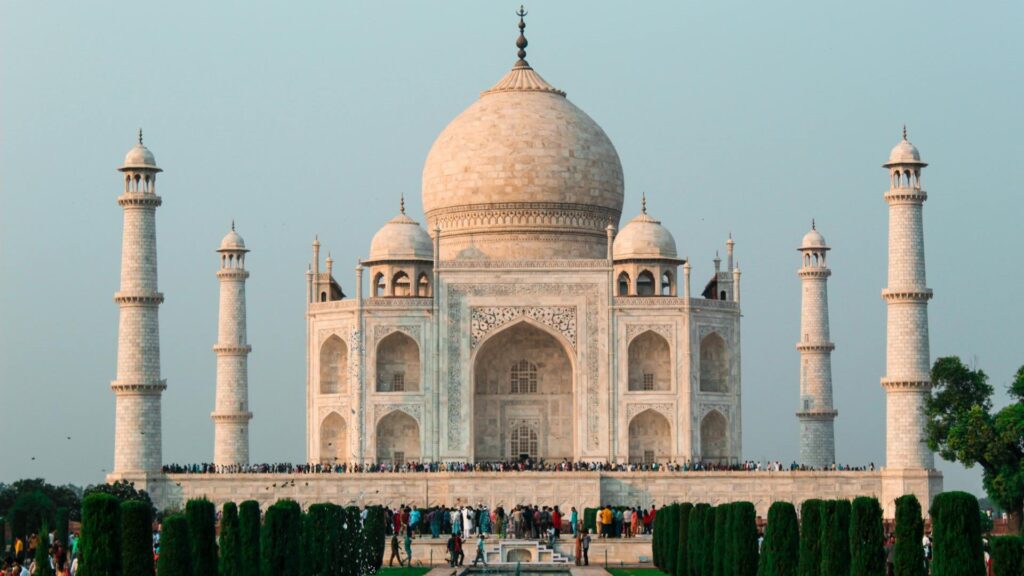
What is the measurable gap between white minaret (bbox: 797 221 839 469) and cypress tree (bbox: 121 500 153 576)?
22940mm

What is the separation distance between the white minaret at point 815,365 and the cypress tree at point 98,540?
76.2 feet

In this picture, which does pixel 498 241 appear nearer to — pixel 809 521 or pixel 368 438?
pixel 368 438

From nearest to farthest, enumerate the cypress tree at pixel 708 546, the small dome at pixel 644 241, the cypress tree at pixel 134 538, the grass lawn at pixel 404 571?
the cypress tree at pixel 134 538 < the cypress tree at pixel 708 546 < the grass lawn at pixel 404 571 < the small dome at pixel 644 241

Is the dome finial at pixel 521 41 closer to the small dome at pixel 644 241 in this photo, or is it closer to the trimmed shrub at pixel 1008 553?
the small dome at pixel 644 241

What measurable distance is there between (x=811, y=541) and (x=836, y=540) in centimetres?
54

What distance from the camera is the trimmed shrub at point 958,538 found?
16016 millimetres

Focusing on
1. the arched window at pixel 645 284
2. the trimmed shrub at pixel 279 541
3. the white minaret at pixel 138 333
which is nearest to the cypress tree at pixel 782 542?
the trimmed shrub at pixel 279 541

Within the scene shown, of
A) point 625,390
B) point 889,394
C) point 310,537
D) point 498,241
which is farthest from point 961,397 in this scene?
point 310,537

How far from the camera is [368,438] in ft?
118

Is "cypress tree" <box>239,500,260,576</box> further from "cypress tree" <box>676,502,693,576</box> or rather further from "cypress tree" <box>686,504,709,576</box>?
"cypress tree" <box>676,502,693,576</box>

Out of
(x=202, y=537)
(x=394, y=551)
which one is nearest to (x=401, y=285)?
(x=394, y=551)

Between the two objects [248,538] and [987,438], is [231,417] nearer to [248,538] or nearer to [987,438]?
[987,438]

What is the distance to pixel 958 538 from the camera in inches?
632

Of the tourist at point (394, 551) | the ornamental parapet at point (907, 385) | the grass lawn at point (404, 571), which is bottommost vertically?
the grass lawn at point (404, 571)
